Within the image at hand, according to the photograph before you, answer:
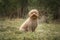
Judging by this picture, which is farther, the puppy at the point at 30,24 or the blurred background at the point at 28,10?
the blurred background at the point at 28,10

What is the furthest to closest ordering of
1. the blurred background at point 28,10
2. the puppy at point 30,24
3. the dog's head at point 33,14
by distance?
the blurred background at point 28,10 → the puppy at point 30,24 → the dog's head at point 33,14

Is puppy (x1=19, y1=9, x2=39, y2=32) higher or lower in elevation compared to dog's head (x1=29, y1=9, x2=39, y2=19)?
lower

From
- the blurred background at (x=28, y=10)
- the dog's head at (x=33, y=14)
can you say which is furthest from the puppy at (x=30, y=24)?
the blurred background at (x=28, y=10)

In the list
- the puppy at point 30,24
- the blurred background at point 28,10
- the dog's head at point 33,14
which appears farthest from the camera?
the blurred background at point 28,10

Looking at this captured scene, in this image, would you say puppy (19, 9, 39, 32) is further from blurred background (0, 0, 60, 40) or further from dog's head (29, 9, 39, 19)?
Result: blurred background (0, 0, 60, 40)

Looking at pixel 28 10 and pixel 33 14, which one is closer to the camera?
→ pixel 33 14

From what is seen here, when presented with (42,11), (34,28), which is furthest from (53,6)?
(34,28)

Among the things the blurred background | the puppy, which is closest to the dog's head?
the puppy

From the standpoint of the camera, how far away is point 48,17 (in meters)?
14.3

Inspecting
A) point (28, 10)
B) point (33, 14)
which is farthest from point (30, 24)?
point (28, 10)

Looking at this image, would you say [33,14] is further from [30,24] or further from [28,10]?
[28,10]

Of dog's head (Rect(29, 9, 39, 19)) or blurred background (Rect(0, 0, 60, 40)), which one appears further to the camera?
blurred background (Rect(0, 0, 60, 40))

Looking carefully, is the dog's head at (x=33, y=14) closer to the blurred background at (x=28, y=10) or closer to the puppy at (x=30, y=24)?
the puppy at (x=30, y=24)

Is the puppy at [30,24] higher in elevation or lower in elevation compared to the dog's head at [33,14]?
lower
